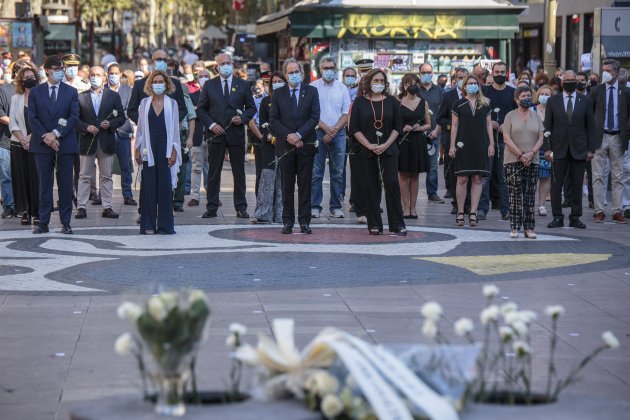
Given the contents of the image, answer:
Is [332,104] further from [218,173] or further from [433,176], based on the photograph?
[433,176]

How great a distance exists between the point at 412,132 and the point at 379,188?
239 centimetres

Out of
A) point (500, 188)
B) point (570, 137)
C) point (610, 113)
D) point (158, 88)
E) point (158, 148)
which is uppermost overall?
point (158, 88)

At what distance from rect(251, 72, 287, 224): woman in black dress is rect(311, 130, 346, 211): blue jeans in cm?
98

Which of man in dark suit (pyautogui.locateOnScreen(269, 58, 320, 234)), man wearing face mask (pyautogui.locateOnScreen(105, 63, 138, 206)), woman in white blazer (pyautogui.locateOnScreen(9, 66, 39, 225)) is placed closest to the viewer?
man in dark suit (pyautogui.locateOnScreen(269, 58, 320, 234))

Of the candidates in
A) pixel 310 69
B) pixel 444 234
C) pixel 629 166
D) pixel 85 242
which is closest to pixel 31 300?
pixel 85 242

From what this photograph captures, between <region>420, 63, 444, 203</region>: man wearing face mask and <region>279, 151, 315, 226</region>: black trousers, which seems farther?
<region>420, 63, 444, 203</region>: man wearing face mask

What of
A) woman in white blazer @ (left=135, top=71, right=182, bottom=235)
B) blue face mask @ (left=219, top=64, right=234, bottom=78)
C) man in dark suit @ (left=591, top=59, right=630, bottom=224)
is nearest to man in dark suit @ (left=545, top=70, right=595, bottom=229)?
man in dark suit @ (left=591, top=59, right=630, bottom=224)

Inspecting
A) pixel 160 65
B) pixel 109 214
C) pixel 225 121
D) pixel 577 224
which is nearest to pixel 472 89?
pixel 577 224

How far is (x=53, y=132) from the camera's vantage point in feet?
50.1

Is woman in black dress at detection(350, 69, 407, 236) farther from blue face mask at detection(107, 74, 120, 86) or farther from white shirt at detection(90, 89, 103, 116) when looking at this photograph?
blue face mask at detection(107, 74, 120, 86)

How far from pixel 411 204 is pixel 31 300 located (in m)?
7.87

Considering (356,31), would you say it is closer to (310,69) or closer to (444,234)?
(310,69)

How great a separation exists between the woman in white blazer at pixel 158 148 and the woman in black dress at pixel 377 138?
6.89 feet

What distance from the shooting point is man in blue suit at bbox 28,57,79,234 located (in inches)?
605
